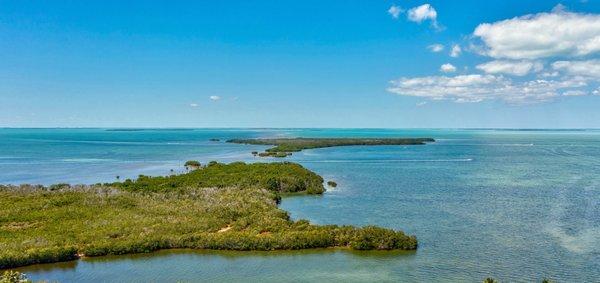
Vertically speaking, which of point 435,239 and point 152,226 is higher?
point 152,226

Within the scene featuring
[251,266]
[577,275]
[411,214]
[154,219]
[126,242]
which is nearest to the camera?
[577,275]

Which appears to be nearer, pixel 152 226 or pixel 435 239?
pixel 435 239

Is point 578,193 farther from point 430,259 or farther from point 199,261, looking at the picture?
point 199,261

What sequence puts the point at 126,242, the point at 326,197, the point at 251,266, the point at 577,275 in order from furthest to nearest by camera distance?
the point at 326,197 < the point at 126,242 < the point at 251,266 < the point at 577,275

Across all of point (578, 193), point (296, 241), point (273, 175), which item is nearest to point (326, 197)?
point (273, 175)

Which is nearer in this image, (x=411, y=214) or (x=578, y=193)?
(x=411, y=214)

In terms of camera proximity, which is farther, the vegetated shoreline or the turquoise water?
the vegetated shoreline

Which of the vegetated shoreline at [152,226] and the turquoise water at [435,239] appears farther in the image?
the vegetated shoreline at [152,226]
